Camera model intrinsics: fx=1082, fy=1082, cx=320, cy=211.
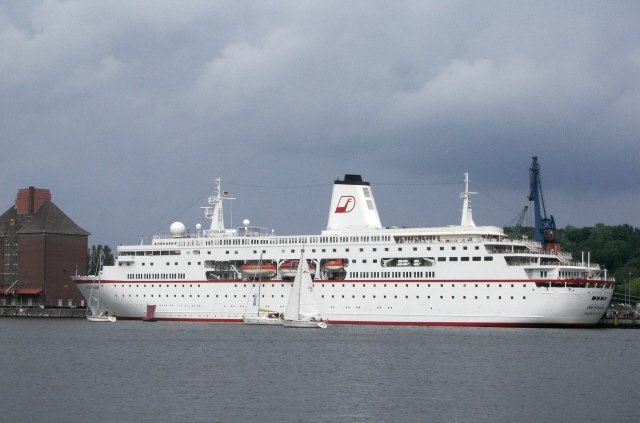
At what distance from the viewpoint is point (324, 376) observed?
42812mm

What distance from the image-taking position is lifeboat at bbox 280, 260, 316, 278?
72000 mm

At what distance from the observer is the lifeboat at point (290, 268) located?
236 ft

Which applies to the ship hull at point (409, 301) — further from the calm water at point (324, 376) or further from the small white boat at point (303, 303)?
the small white boat at point (303, 303)

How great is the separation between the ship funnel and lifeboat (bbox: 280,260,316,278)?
11.4 ft

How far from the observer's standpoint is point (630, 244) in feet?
446

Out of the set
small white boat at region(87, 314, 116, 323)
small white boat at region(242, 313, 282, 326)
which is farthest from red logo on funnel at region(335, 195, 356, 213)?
small white boat at region(87, 314, 116, 323)

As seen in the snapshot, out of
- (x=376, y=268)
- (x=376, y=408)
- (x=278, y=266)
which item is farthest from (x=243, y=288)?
(x=376, y=408)

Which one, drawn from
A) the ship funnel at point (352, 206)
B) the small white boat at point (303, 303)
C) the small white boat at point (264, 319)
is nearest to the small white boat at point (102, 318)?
the small white boat at point (264, 319)

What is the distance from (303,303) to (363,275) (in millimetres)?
4397

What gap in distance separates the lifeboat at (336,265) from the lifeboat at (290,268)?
1225mm

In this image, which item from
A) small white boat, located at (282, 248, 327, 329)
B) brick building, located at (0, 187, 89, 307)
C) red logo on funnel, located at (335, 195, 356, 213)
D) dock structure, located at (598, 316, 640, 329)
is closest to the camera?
small white boat, located at (282, 248, 327, 329)

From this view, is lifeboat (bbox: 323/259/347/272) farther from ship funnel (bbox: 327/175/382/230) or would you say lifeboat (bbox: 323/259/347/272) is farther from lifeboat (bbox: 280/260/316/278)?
ship funnel (bbox: 327/175/382/230)

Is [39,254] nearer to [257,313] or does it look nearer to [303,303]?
[257,313]

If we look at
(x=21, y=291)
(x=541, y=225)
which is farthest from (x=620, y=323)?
(x=21, y=291)
